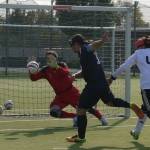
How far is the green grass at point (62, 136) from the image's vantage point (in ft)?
31.6

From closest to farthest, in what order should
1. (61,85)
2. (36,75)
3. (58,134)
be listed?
(58,134) → (36,75) → (61,85)

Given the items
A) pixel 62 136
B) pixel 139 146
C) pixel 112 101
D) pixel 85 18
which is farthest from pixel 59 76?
pixel 85 18

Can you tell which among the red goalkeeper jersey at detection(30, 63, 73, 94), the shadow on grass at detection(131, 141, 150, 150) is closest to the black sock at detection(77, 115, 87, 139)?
the shadow on grass at detection(131, 141, 150, 150)

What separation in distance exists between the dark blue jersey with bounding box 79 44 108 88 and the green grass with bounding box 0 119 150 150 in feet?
3.37

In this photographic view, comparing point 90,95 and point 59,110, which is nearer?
point 90,95

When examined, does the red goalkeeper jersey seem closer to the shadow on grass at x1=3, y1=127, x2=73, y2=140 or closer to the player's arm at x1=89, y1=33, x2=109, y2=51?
the shadow on grass at x1=3, y1=127, x2=73, y2=140

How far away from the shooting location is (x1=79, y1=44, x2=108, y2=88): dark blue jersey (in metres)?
9.96

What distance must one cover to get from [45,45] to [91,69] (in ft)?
37.9

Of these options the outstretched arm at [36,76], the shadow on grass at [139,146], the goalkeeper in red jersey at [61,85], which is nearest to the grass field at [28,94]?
the goalkeeper in red jersey at [61,85]

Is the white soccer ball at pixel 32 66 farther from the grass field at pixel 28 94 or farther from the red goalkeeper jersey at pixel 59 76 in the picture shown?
the grass field at pixel 28 94

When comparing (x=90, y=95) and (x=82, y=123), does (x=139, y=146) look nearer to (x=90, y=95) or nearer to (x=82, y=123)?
(x=82, y=123)

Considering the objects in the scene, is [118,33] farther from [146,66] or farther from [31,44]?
[146,66]

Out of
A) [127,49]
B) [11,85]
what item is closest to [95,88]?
[127,49]

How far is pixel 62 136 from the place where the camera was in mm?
10773
